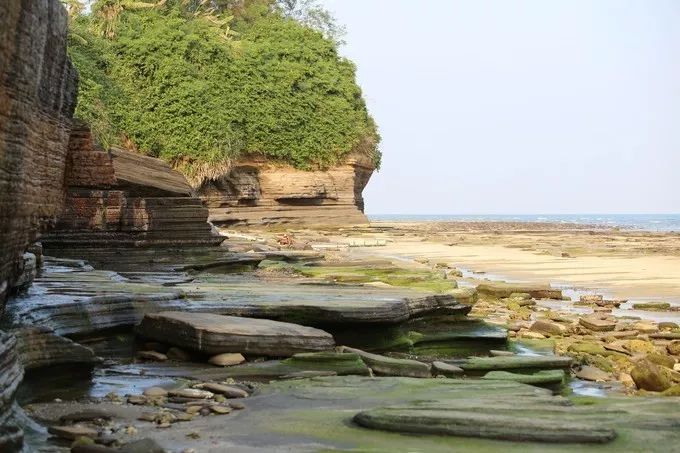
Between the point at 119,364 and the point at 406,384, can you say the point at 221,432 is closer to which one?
the point at 406,384

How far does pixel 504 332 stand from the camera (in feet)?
28.6

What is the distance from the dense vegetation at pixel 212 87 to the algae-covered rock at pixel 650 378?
23.0m

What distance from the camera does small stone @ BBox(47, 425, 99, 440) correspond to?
4.32 metres

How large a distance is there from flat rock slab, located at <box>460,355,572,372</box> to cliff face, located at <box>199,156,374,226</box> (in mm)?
26371

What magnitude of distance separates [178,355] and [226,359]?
489 mm

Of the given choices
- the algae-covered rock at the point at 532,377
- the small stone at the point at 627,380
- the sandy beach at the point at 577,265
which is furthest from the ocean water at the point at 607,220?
the algae-covered rock at the point at 532,377

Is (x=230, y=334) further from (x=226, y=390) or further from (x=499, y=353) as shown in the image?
(x=499, y=353)

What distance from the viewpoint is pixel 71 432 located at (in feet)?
14.2

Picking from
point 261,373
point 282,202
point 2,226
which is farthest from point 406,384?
point 282,202

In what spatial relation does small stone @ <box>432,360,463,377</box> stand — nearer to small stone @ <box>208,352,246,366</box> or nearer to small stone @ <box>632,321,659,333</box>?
small stone @ <box>208,352,246,366</box>

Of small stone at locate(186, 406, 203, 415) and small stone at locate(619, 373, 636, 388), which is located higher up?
small stone at locate(186, 406, 203, 415)

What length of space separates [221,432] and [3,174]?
1.78 m

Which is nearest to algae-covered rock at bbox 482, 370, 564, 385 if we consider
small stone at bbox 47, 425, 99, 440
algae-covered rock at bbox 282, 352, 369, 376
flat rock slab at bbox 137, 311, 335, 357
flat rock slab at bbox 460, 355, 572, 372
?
flat rock slab at bbox 460, 355, 572, 372

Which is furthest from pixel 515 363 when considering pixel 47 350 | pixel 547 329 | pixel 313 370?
pixel 47 350
